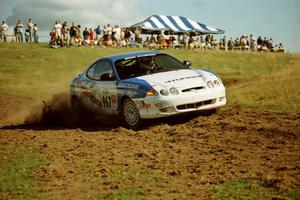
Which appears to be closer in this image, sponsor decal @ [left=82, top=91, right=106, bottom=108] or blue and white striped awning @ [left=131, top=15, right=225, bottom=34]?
sponsor decal @ [left=82, top=91, right=106, bottom=108]

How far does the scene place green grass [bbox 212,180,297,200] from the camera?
4.40m

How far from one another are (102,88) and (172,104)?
192cm

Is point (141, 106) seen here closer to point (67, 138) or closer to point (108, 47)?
point (67, 138)

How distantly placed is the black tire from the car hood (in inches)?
22.4

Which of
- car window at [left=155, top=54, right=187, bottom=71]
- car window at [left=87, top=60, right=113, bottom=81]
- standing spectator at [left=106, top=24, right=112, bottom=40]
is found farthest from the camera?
standing spectator at [left=106, top=24, right=112, bottom=40]

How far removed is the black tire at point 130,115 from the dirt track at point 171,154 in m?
0.30

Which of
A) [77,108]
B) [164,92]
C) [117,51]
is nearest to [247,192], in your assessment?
[164,92]

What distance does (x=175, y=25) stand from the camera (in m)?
40.5

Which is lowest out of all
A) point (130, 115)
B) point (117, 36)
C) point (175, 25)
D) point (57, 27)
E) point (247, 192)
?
point (247, 192)

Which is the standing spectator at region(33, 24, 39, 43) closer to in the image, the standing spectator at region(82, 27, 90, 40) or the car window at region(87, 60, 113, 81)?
the standing spectator at region(82, 27, 90, 40)

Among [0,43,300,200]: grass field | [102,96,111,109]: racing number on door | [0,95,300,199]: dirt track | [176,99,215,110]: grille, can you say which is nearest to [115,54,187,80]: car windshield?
[102,96,111,109]: racing number on door

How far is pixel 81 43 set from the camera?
32.2 m

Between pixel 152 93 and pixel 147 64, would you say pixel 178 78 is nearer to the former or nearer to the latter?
pixel 152 93

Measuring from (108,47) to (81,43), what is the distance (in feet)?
6.50
